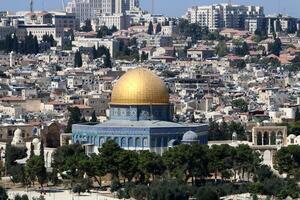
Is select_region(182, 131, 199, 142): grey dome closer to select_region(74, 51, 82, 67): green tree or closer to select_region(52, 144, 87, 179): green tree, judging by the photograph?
select_region(52, 144, 87, 179): green tree

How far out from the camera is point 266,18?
5448 inches

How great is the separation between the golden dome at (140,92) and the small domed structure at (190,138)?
214 centimetres

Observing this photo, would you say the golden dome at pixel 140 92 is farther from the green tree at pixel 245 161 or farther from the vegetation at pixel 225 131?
the vegetation at pixel 225 131

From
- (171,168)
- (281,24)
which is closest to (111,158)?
(171,168)

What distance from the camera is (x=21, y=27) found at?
116 meters

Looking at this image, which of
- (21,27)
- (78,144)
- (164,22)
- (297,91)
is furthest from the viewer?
(164,22)

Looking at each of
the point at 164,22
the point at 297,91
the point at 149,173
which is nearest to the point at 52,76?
the point at 297,91

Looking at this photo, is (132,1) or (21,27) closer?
(21,27)

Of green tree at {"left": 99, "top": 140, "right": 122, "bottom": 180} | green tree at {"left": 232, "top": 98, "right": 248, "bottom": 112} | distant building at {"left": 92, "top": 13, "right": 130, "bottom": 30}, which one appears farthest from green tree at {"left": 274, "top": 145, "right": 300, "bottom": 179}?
distant building at {"left": 92, "top": 13, "right": 130, "bottom": 30}

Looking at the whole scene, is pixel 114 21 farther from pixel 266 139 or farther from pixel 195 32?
pixel 266 139

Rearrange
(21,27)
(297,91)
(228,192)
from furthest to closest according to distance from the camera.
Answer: (21,27) < (297,91) < (228,192)

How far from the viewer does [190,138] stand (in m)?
44.2

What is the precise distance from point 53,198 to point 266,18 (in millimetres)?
101314

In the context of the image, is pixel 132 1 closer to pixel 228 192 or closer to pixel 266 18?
pixel 266 18
